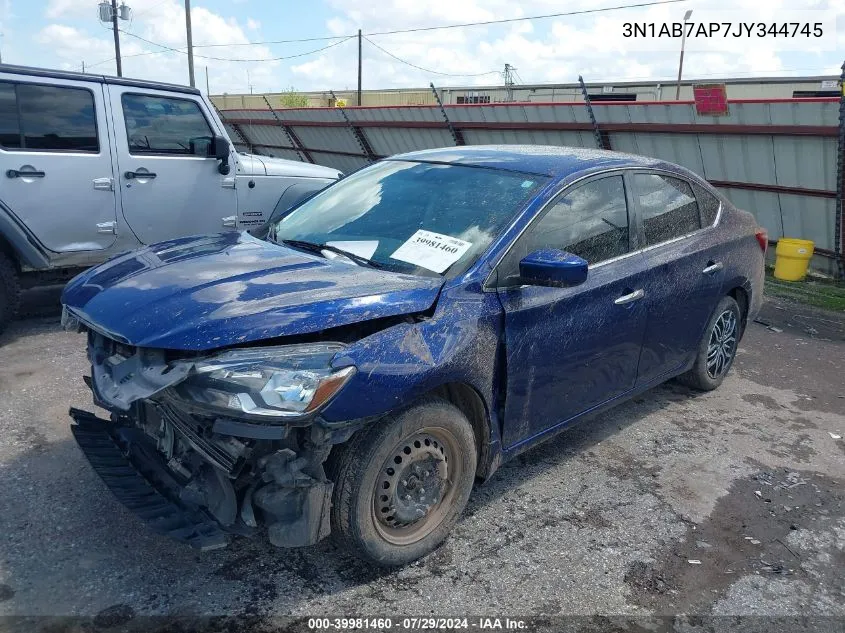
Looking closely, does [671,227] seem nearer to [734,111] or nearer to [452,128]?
[734,111]

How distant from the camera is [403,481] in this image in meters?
2.99

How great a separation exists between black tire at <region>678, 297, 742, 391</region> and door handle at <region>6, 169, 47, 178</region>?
5.04 metres

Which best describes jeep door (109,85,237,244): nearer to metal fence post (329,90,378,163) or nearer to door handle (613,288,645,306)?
door handle (613,288,645,306)

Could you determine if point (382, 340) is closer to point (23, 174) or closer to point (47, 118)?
point (23, 174)

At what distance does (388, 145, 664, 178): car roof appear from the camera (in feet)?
12.5

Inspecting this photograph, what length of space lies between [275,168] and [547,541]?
499cm

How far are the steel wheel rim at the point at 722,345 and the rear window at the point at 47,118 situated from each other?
501 cm

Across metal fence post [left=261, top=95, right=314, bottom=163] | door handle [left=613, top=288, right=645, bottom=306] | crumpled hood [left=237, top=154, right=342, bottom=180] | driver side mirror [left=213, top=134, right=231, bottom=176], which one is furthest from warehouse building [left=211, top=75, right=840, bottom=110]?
door handle [left=613, top=288, right=645, bottom=306]

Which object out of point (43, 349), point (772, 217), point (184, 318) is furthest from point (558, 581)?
point (772, 217)

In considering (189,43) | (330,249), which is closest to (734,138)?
(330,249)

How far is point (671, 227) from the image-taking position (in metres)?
4.32

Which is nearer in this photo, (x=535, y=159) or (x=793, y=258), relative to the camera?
(x=535, y=159)

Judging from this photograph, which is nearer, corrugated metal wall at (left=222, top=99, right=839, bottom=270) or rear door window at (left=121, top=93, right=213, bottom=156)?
rear door window at (left=121, top=93, right=213, bottom=156)

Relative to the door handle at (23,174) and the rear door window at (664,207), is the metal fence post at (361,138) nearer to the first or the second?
the door handle at (23,174)
